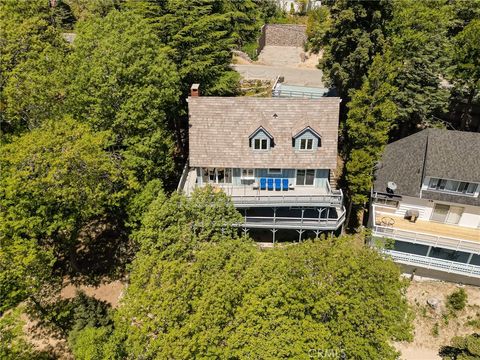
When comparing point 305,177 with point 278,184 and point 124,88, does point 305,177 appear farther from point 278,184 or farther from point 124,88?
point 124,88

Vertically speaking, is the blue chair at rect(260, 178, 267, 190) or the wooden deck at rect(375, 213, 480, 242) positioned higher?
the blue chair at rect(260, 178, 267, 190)

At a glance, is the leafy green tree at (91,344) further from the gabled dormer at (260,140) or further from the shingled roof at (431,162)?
the shingled roof at (431,162)

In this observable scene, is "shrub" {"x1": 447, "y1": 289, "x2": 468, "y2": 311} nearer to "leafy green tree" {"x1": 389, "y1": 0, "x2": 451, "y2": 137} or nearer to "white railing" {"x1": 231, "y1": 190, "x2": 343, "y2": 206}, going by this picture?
"white railing" {"x1": 231, "y1": 190, "x2": 343, "y2": 206}

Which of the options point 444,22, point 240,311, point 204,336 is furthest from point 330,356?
point 444,22

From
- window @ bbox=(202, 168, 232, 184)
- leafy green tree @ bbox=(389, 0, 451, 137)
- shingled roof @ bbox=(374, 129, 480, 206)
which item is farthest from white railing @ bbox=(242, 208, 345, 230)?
leafy green tree @ bbox=(389, 0, 451, 137)

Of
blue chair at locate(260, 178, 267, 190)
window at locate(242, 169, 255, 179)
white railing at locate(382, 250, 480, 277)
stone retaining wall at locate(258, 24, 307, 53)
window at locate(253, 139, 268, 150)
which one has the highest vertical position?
stone retaining wall at locate(258, 24, 307, 53)

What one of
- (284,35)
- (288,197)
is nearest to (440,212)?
(288,197)

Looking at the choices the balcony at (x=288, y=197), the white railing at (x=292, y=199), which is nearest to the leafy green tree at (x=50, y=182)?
the balcony at (x=288, y=197)
